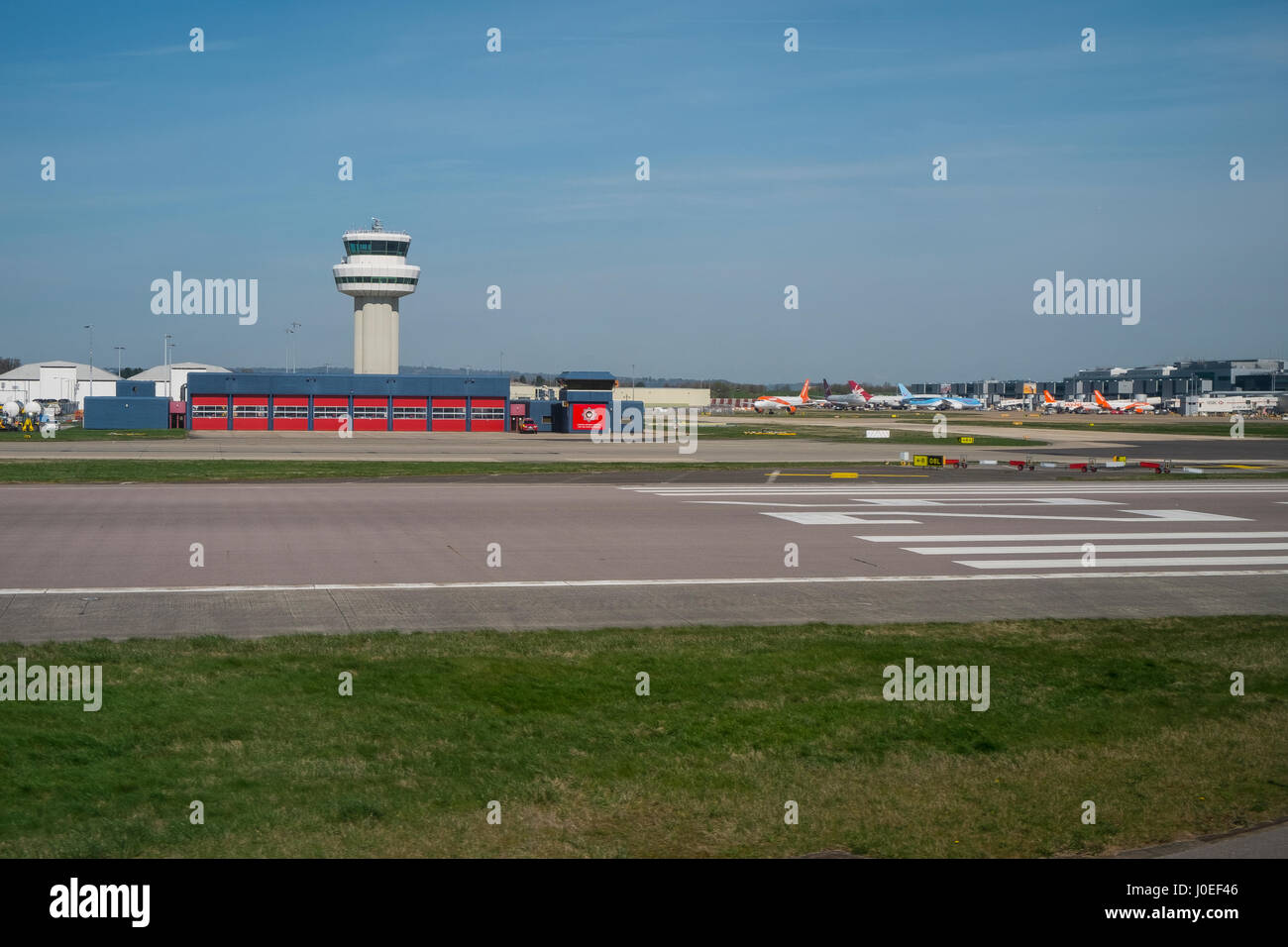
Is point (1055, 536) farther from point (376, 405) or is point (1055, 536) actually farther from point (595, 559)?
point (376, 405)

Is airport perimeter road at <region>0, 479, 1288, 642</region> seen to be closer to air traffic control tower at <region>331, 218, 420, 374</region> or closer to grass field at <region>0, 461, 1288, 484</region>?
grass field at <region>0, 461, 1288, 484</region>

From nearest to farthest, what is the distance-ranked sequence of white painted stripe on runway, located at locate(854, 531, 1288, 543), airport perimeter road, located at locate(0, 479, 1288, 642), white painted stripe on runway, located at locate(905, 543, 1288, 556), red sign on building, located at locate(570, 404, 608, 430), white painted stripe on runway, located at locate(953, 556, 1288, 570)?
airport perimeter road, located at locate(0, 479, 1288, 642) < white painted stripe on runway, located at locate(953, 556, 1288, 570) < white painted stripe on runway, located at locate(905, 543, 1288, 556) < white painted stripe on runway, located at locate(854, 531, 1288, 543) < red sign on building, located at locate(570, 404, 608, 430)

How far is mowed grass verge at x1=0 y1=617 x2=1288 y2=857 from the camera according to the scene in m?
7.31

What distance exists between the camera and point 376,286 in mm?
99562

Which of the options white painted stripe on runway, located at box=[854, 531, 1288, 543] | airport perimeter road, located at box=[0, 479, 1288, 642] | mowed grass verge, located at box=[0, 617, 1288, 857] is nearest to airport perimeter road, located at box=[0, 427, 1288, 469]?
airport perimeter road, located at box=[0, 479, 1288, 642]

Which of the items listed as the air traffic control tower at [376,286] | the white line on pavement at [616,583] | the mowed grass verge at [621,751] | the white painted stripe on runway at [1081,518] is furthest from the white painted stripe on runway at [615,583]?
the air traffic control tower at [376,286]

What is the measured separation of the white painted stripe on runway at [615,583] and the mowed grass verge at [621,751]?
4.21 meters

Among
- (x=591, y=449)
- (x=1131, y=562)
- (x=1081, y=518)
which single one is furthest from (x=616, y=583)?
(x=591, y=449)

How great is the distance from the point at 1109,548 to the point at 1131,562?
6.18ft

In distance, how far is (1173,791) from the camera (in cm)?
835

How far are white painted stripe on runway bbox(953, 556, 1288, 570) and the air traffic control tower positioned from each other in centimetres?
8635

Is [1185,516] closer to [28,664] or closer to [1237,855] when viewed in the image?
[1237,855]
